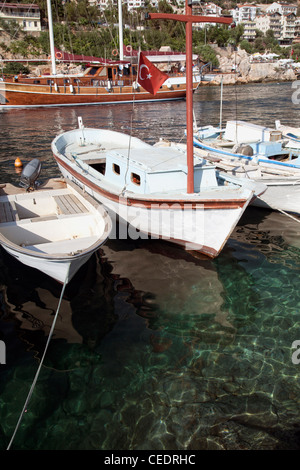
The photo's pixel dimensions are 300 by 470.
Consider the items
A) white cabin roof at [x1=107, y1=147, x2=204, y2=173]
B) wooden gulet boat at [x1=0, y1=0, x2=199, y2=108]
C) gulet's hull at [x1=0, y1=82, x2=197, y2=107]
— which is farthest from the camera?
wooden gulet boat at [x1=0, y1=0, x2=199, y2=108]

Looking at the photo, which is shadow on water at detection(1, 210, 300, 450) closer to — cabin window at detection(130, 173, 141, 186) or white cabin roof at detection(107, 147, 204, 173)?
cabin window at detection(130, 173, 141, 186)

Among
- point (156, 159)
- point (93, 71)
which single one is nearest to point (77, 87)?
point (93, 71)

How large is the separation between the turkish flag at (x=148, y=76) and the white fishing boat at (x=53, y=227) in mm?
3725

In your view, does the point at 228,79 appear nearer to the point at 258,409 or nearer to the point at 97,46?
the point at 97,46

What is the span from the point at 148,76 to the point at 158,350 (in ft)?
24.7

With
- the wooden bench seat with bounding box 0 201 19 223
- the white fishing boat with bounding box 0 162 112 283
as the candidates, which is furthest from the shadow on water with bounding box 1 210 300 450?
the wooden bench seat with bounding box 0 201 19 223

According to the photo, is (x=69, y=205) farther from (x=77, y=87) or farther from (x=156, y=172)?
(x=77, y=87)

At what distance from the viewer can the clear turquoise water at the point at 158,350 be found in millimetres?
5973

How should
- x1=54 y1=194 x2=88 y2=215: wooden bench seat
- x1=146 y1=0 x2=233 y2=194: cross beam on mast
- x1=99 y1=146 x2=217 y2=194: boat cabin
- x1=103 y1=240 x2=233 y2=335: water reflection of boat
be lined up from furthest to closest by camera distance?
x1=99 y1=146 x2=217 y2=194: boat cabin
x1=54 y1=194 x2=88 y2=215: wooden bench seat
x1=146 y1=0 x2=233 y2=194: cross beam on mast
x1=103 y1=240 x2=233 y2=335: water reflection of boat

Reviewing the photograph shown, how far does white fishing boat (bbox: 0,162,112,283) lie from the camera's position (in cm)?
823

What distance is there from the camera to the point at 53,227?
995 cm

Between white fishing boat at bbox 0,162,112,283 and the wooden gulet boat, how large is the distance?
1598 inches

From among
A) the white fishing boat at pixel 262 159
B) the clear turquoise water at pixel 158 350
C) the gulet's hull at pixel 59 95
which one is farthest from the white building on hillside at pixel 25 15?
the clear turquoise water at pixel 158 350
